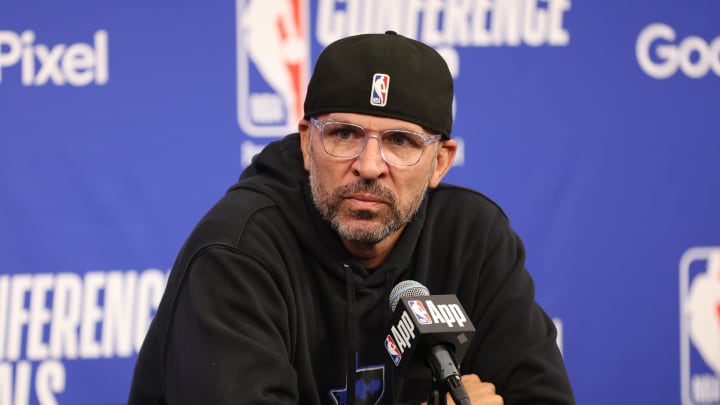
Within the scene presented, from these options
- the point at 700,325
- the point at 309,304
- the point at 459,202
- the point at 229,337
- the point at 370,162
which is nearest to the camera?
the point at 229,337

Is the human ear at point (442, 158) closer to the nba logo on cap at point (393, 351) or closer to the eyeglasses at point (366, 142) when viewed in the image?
the eyeglasses at point (366, 142)

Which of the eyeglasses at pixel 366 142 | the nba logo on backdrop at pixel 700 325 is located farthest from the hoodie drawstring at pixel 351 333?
the nba logo on backdrop at pixel 700 325

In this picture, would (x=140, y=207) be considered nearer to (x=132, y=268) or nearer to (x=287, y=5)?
(x=132, y=268)

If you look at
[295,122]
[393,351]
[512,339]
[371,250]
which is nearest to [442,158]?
[371,250]

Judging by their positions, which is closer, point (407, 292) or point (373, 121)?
point (407, 292)

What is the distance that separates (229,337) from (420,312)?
430 millimetres

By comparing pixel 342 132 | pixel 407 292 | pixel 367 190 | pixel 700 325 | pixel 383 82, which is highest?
pixel 383 82

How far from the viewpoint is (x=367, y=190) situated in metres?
1.98

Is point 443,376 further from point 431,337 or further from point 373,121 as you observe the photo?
point 373,121

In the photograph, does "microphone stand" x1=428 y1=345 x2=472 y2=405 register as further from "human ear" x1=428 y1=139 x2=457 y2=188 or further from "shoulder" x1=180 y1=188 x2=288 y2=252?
"human ear" x1=428 y1=139 x2=457 y2=188

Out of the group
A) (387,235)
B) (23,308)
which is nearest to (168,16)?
(23,308)

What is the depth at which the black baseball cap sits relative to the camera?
195 cm

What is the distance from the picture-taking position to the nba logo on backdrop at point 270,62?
126 inches

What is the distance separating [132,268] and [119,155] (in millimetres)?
371
